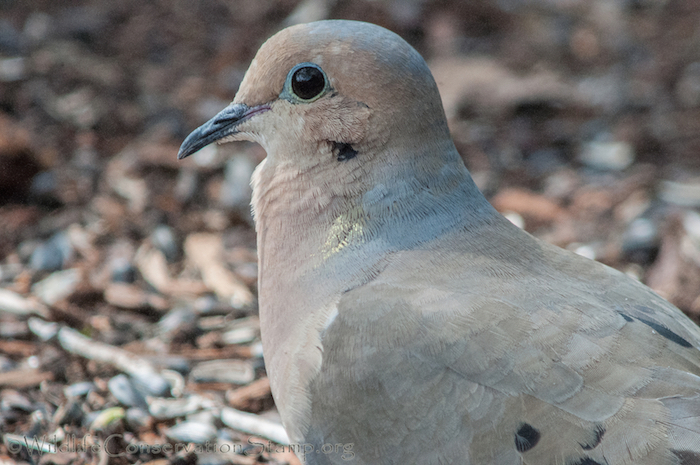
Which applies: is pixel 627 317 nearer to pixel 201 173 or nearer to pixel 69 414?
pixel 69 414

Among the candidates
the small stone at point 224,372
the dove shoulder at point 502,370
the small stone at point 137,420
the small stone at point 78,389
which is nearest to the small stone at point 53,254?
the small stone at point 78,389

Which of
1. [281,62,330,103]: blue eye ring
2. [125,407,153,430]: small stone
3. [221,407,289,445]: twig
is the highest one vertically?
[281,62,330,103]: blue eye ring

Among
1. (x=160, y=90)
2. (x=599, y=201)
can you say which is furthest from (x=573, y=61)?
(x=160, y=90)

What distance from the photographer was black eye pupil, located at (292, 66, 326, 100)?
2.54 metres

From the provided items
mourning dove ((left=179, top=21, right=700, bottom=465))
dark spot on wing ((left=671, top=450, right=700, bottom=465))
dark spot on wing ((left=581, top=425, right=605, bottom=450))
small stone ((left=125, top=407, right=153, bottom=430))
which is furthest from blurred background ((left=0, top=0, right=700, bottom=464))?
dark spot on wing ((left=671, top=450, right=700, bottom=465))

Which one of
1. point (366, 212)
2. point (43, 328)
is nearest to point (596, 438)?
point (366, 212)

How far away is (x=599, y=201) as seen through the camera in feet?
15.4

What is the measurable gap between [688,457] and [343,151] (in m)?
1.39

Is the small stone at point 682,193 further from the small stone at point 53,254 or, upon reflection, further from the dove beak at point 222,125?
the small stone at point 53,254

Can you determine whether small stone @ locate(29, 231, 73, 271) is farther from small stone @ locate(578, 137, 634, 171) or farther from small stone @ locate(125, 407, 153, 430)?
small stone @ locate(578, 137, 634, 171)

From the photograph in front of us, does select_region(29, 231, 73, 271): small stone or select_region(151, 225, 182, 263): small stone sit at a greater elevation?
select_region(29, 231, 73, 271): small stone

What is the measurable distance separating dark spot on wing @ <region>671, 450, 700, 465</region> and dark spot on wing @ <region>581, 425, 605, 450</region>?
0.19 m

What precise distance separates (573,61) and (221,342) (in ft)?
15.3

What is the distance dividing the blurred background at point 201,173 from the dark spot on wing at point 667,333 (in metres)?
1.37
